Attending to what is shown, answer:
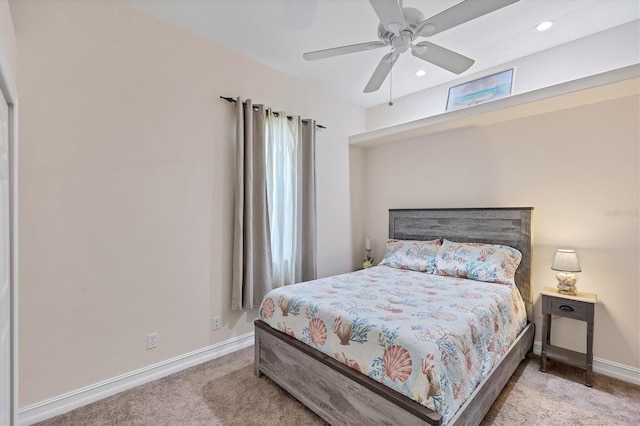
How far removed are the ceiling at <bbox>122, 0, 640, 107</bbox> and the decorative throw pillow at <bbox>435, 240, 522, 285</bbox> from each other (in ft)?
6.33

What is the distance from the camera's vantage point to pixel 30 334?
1.85 metres

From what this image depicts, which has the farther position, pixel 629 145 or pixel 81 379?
pixel 629 145

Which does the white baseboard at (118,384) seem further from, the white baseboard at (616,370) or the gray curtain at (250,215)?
the white baseboard at (616,370)

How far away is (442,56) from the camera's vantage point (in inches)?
80.8

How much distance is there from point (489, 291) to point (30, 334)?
3.26m

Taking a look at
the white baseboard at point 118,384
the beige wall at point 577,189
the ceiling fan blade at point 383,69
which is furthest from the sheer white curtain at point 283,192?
the beige wall at point 577,189

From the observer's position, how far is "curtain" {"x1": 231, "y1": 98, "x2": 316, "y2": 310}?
279cm

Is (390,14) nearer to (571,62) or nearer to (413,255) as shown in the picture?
(571,62)

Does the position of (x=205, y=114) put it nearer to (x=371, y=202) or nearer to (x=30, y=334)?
(x=30, y=334)

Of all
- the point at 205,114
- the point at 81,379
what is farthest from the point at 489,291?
the point at 81,379

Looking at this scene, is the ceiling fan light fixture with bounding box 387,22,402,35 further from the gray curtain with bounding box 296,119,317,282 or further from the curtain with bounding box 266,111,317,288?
the gray curtain with bounding box 296,119,317,282

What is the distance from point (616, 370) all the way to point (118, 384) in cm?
395

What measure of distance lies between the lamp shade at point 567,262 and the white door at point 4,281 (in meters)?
3.76

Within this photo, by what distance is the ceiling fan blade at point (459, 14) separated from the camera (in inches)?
59.4
